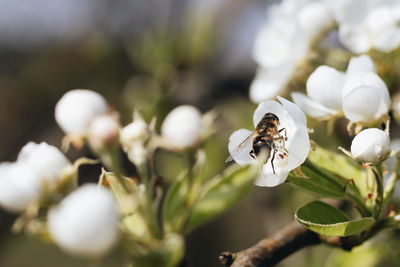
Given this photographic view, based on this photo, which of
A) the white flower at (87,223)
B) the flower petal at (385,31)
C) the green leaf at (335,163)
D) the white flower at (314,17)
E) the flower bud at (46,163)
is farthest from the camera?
the white flower at (314,17)

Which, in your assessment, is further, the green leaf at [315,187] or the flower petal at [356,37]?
the flower petal at [356,37]

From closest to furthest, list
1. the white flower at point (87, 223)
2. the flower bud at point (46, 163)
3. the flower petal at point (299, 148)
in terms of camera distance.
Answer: the white flower at point (87, 223)
the flower bud at point (46, 163)
the flower petal at point (299, 148)

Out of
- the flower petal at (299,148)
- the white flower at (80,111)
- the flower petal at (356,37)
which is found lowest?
the flower petal at (299,148)

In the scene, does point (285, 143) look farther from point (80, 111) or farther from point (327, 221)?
point (80, 111)

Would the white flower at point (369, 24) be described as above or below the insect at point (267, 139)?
above

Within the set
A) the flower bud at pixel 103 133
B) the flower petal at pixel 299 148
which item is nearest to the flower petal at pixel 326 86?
the flower petal at pixel 299 148

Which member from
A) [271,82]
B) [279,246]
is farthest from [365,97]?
[271,82]

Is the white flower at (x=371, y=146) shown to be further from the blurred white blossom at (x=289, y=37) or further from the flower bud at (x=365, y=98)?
the blurred white blossom at (x=289, y=37)
